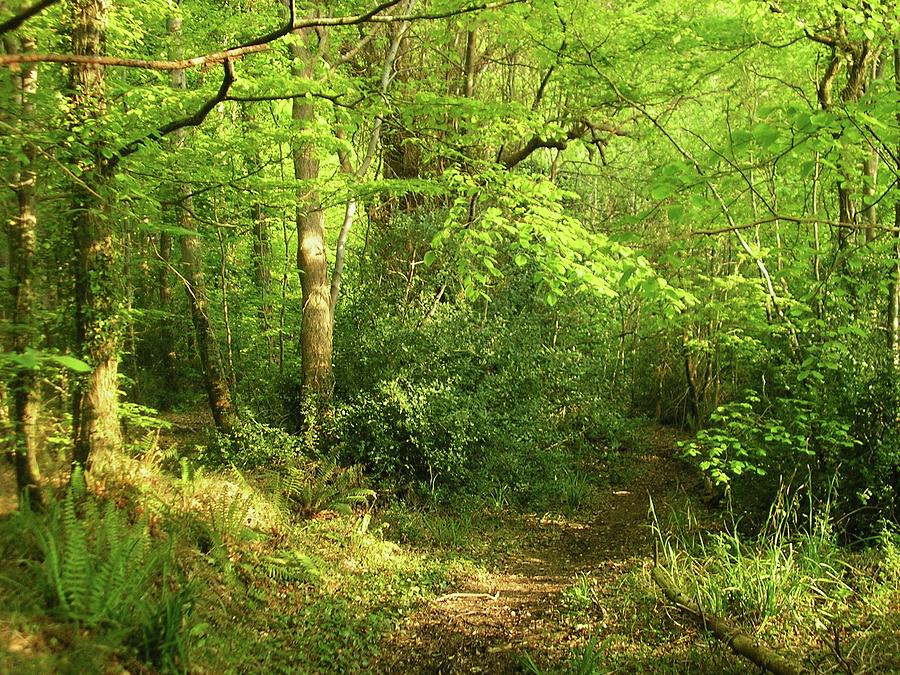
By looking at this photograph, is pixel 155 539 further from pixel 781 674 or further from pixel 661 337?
pixel 661 337

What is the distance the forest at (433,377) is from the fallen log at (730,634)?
1.3 inches

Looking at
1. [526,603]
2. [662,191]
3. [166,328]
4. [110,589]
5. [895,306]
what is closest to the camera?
[110,589]

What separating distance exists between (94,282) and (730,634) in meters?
5.32

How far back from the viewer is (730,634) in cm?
388

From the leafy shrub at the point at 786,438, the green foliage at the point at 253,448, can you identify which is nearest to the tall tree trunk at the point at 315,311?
the green foliage at the point at 253,448

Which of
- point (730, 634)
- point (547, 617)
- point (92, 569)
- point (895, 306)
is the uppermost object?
point (895, 306)

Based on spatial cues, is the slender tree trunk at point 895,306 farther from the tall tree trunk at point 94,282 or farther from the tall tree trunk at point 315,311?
the tall tree trunk at point 94,282

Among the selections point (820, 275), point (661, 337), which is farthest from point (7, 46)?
point (661, 337)

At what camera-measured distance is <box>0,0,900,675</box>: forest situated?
3.90 m

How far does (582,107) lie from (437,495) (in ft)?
21.2

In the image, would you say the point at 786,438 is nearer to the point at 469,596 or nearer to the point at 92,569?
the point at 469,596

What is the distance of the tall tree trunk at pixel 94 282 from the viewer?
180 inches

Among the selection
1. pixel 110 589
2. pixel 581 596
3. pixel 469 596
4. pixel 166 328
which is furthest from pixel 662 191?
pixel 166 328

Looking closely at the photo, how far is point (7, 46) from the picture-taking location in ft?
15.7
